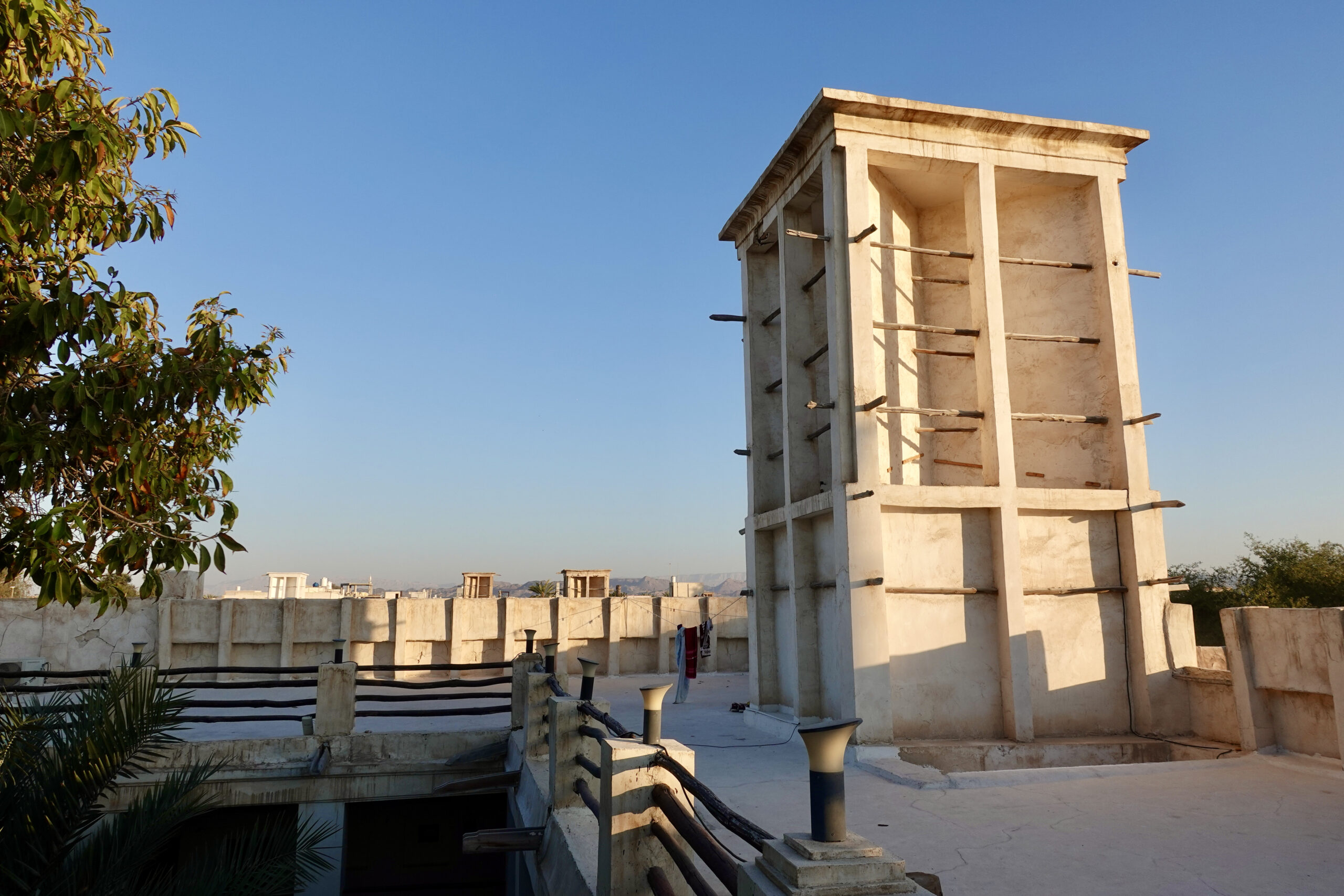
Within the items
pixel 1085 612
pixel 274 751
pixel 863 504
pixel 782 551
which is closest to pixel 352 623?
pixel 274 751

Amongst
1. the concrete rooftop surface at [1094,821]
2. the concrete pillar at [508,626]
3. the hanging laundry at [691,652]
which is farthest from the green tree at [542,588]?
the concrete rooftop surface at [1094,821]

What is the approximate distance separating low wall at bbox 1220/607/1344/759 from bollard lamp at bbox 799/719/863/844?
8615 mm

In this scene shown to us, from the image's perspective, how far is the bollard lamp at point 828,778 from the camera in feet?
8.89

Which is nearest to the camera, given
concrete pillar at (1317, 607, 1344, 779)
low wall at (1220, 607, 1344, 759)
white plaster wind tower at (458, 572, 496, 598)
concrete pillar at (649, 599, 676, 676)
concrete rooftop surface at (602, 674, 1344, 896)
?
concrete rooftop surface at (602, 674, 1344, 896)

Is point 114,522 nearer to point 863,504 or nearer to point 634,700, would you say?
point 863,504

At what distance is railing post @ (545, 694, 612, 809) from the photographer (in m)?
7.05

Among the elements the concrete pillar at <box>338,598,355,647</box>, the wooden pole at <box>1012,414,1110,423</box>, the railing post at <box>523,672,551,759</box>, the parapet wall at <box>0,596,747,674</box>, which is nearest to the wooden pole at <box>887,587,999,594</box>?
the wooden pole at <box>1012,414,1110,423</box>

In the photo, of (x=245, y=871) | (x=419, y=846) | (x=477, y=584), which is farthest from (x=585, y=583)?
(x=245, y=871)

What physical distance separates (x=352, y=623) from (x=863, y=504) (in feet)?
48.8

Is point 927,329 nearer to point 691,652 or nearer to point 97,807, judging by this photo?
point 691,652

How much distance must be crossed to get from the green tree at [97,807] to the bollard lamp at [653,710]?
2.47m

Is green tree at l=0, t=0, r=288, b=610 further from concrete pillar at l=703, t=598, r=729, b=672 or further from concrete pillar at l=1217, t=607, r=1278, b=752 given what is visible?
concrete pillar at l=703, t=598, r=729, b=672

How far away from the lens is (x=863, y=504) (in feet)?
37.1

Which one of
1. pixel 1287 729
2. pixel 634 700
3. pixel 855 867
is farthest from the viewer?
pixel 634 700
